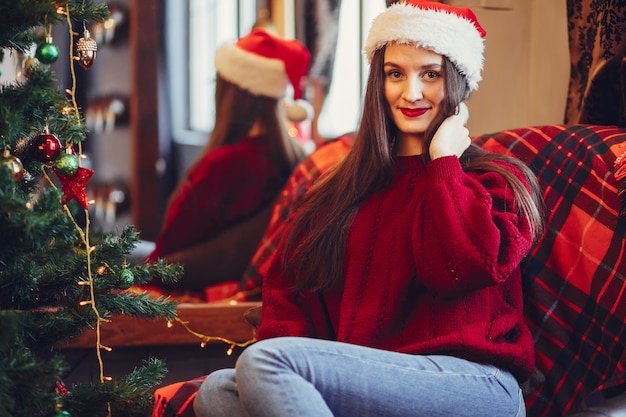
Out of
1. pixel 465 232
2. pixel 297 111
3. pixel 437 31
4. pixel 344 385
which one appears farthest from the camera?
pixel 297 111

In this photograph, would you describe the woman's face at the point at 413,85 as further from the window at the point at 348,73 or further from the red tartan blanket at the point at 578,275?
the window at the point at 348,73

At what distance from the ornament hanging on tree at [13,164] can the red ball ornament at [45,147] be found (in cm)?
8

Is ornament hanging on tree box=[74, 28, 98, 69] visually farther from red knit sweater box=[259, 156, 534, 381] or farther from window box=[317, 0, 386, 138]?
window box=[317, 0, 386, 138]

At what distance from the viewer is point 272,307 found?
2.00 metres

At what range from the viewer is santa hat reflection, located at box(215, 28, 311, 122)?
11.4 ft

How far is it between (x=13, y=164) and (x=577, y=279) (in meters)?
1.19

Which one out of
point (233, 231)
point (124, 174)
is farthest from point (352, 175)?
point (124, 174)

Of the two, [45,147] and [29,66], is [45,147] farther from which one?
[29,66]

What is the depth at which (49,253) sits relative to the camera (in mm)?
1722

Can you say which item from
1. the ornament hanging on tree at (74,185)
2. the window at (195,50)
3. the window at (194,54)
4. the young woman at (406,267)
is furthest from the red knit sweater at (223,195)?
the window at (194,54)

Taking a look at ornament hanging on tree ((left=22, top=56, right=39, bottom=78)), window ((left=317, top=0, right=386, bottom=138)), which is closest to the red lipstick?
ornament hanging on tree ((left=22, top=56, right=39, bottom=78))

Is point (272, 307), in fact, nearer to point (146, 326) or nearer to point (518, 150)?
point (146, 326)

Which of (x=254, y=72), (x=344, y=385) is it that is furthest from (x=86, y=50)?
(x=254, y=72)

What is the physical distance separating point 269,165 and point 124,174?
2.60 meters
